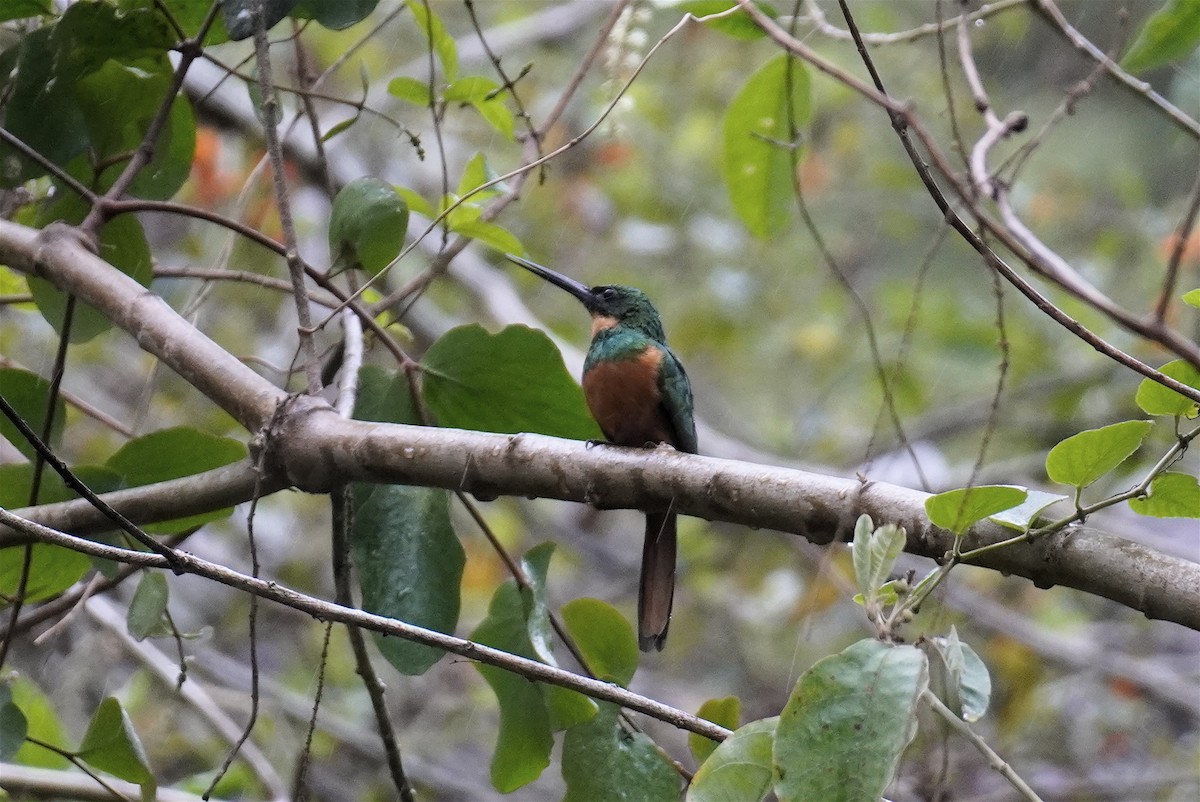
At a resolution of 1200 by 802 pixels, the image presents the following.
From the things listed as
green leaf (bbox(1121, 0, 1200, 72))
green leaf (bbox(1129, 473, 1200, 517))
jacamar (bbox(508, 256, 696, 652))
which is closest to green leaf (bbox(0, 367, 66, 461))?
jacamar (bbox(508, 256, 696, 652))

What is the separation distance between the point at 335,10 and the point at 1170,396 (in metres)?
1.37

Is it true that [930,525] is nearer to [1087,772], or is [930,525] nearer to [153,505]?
[153,505]

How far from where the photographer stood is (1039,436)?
470cm

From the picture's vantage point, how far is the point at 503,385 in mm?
1860

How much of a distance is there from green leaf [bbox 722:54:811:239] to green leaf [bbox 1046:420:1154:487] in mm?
1334

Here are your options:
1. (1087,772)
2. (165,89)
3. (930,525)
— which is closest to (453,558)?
(930,525)

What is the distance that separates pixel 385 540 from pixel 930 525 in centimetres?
88

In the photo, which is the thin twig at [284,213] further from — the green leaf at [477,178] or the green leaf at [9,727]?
the green leaf at [9,727]

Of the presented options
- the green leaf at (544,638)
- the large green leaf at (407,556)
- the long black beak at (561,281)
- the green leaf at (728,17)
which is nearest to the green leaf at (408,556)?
the large green leaf at (407,556)

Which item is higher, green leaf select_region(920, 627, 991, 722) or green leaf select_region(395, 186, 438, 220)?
green leaf select_region(395, 186, 438, 220)

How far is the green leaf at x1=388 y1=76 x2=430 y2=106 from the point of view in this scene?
1.99 m

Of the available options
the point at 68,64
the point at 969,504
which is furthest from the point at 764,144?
the point at 969,504

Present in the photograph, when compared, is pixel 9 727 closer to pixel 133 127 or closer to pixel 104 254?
pixel 104 254

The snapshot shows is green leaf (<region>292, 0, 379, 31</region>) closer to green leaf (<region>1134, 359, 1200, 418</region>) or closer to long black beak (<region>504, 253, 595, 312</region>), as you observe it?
long black beak (<region>504, 253, 595, 312</region>)
